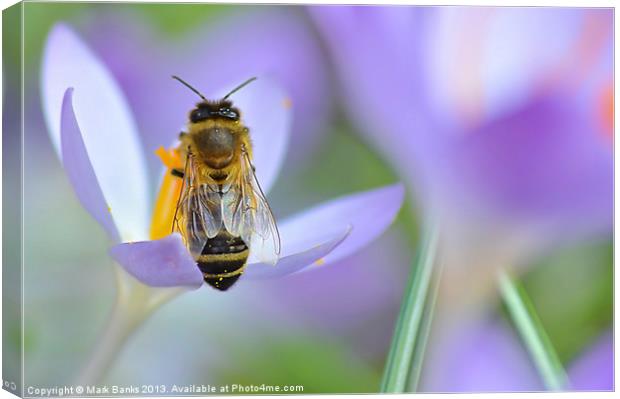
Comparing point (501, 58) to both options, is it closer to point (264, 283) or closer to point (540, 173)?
point (540, 173)

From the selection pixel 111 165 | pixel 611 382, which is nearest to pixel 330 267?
pixel 111 165

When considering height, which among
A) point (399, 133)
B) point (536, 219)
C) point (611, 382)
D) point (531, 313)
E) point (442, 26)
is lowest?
point (611, 382)

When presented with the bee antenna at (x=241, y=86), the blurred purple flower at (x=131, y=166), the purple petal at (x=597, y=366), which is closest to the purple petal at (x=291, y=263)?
the blurred purple flower at (x=131, y=166)

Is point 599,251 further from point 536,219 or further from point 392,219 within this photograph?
point 392,219

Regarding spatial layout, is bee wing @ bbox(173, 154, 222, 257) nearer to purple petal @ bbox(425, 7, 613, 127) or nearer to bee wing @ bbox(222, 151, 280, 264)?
bee wing @ bbox(222, 151, 280, 264)

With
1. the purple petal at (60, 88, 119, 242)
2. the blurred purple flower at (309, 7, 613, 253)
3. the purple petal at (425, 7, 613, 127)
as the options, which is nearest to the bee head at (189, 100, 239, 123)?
the purple petal at (60, 88, 119, 242)
